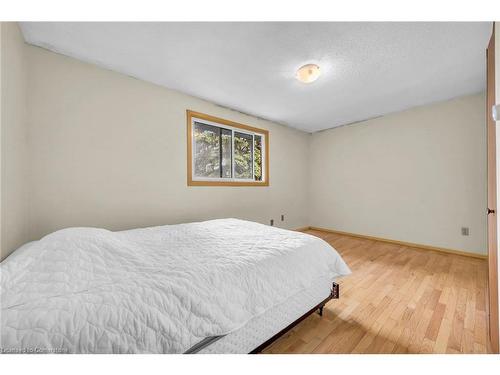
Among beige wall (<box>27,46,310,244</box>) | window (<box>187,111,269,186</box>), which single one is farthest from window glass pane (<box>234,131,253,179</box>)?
beige wall (<box>27,46,310,244</box>)

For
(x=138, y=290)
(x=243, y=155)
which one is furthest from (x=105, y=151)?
(x=243, y=155)

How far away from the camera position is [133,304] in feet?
2.58

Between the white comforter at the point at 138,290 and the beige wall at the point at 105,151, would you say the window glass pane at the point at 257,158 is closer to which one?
the beige wall at the point at 105,151

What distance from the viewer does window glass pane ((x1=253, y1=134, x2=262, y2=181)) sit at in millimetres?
3635

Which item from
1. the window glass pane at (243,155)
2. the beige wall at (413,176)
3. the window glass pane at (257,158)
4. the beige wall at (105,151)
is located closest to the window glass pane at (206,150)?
the beige wall at (105,151)

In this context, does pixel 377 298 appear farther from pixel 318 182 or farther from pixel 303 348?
pixel 318 182

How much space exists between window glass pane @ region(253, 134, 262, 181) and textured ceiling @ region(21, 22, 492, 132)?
95cm

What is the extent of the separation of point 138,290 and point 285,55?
213 centimetres

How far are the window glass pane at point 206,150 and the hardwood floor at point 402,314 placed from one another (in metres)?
2.24

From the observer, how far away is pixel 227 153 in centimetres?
322

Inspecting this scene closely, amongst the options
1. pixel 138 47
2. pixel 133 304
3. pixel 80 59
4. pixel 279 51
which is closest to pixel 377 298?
pixel 133 304

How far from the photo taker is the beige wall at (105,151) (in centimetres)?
174

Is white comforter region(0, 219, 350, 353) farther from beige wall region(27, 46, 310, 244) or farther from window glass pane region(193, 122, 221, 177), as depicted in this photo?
window glass pane region(193, 122, 221, 177)
